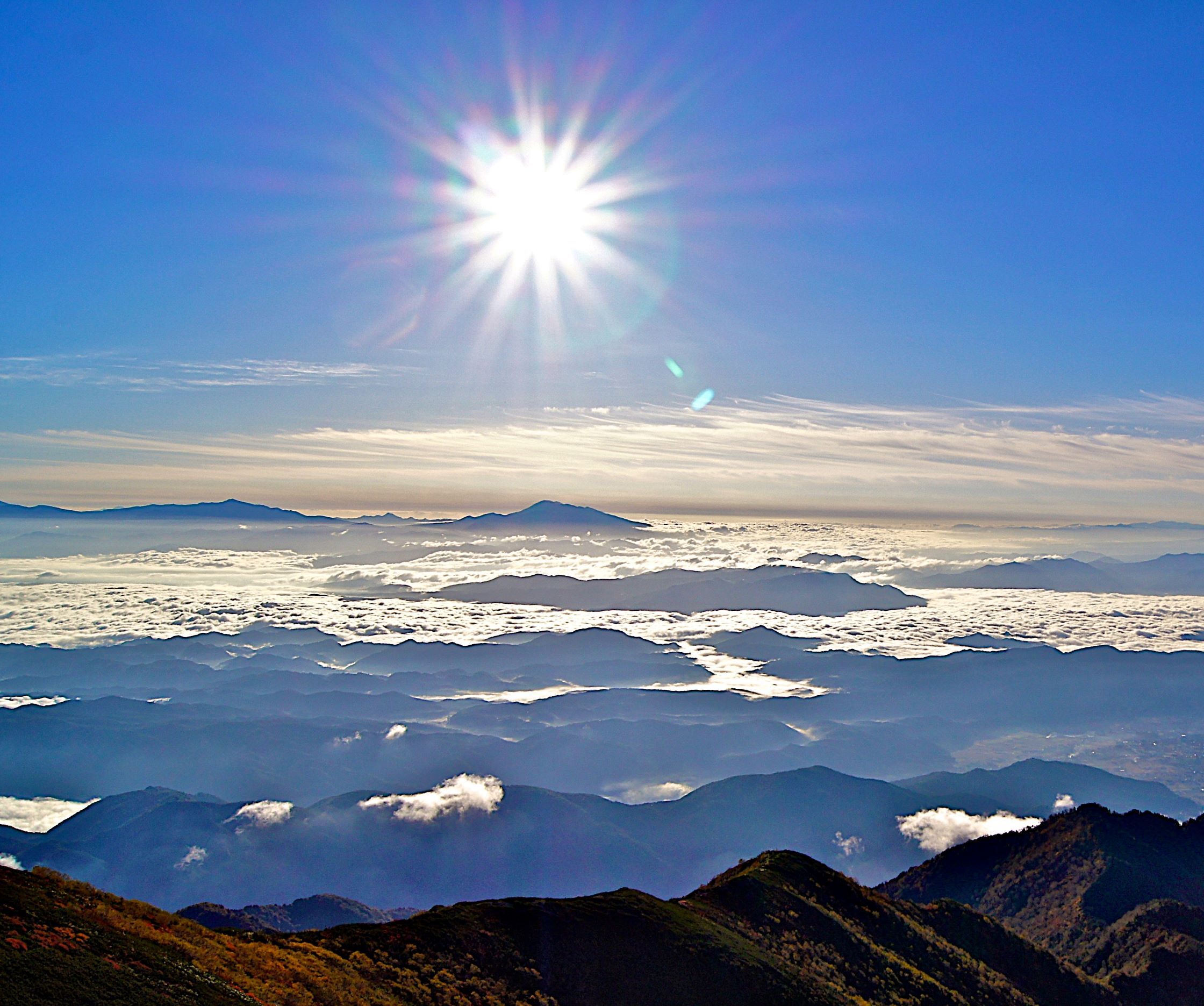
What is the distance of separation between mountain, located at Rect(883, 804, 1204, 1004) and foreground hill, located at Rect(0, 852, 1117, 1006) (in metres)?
9.36

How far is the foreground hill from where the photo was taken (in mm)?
25734

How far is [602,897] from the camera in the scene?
191 ft

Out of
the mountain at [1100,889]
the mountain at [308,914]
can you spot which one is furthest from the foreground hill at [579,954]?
the mountain at [308,914]

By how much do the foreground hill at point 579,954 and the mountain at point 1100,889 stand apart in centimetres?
936

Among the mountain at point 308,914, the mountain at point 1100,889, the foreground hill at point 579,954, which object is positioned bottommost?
the mountain at point 308,914

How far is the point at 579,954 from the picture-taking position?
165 ft

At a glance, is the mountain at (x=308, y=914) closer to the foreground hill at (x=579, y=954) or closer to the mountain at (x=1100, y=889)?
the mountain at (x=1100, y=889)

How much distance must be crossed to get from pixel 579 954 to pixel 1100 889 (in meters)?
89.8

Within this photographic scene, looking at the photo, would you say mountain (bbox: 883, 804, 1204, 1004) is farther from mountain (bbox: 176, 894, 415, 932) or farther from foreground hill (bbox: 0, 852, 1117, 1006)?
mountain (bbox: 176, 894, 415, 932)

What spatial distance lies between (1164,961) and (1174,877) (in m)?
40.9

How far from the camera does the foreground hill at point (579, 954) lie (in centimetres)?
2573

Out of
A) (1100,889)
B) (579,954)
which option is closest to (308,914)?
(579,954)

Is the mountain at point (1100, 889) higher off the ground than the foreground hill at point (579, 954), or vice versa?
the foreground hill at point (579, 954)

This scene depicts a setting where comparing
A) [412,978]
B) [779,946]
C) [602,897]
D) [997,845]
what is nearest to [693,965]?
[602,897]
